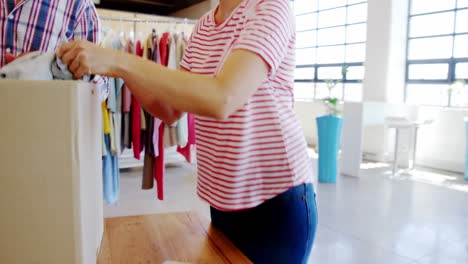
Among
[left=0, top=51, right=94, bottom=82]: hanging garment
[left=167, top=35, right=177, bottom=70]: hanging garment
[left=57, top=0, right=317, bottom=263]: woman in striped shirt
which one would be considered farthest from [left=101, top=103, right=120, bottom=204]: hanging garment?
[left=0, top=51, right=94, bottom=82]: hanging garment

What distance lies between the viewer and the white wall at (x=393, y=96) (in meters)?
5.16

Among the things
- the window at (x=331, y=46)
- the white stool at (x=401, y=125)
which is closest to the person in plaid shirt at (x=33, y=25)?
the white stool at (x=401, y=125)

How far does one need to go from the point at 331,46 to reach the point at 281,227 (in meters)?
6.91

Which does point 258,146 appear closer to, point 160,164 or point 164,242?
point 164,242

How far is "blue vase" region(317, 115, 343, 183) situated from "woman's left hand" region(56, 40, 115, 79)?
397cm

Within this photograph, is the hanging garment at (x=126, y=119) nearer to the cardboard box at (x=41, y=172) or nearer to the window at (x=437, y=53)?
the cardboard box at (x=41, y=172)

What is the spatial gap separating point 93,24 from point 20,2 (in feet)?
0.65

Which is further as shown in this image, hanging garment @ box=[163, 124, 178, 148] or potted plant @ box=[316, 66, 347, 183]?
potted plant @ box=[316, 66, 347, 183]

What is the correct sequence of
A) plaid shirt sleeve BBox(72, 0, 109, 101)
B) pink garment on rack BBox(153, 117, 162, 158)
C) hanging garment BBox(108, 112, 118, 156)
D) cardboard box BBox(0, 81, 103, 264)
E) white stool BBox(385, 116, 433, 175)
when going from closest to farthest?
cardboard box BBox(0, 81, 103, 264)
plaid shirt sleeve BBox(72, 0, 109, 101)
hanging garment BBox(108, 112, 118, 156)
pink garment on rack BBox(153, 117, 162, 158)
white stool BBox(385, 116, 433, 175)

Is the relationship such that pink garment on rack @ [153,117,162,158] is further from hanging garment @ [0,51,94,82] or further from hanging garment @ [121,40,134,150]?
hanging garment @ [0,51,94,82]

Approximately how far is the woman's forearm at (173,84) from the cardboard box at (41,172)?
0.24ft

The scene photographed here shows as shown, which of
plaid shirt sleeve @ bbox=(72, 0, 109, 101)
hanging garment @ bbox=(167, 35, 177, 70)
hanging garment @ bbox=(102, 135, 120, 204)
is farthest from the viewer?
hanging garment @ bbox=(167, 35, 177, 70)

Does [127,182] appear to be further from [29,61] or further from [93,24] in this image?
[29,61]

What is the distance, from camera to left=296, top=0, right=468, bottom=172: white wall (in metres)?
5.16
